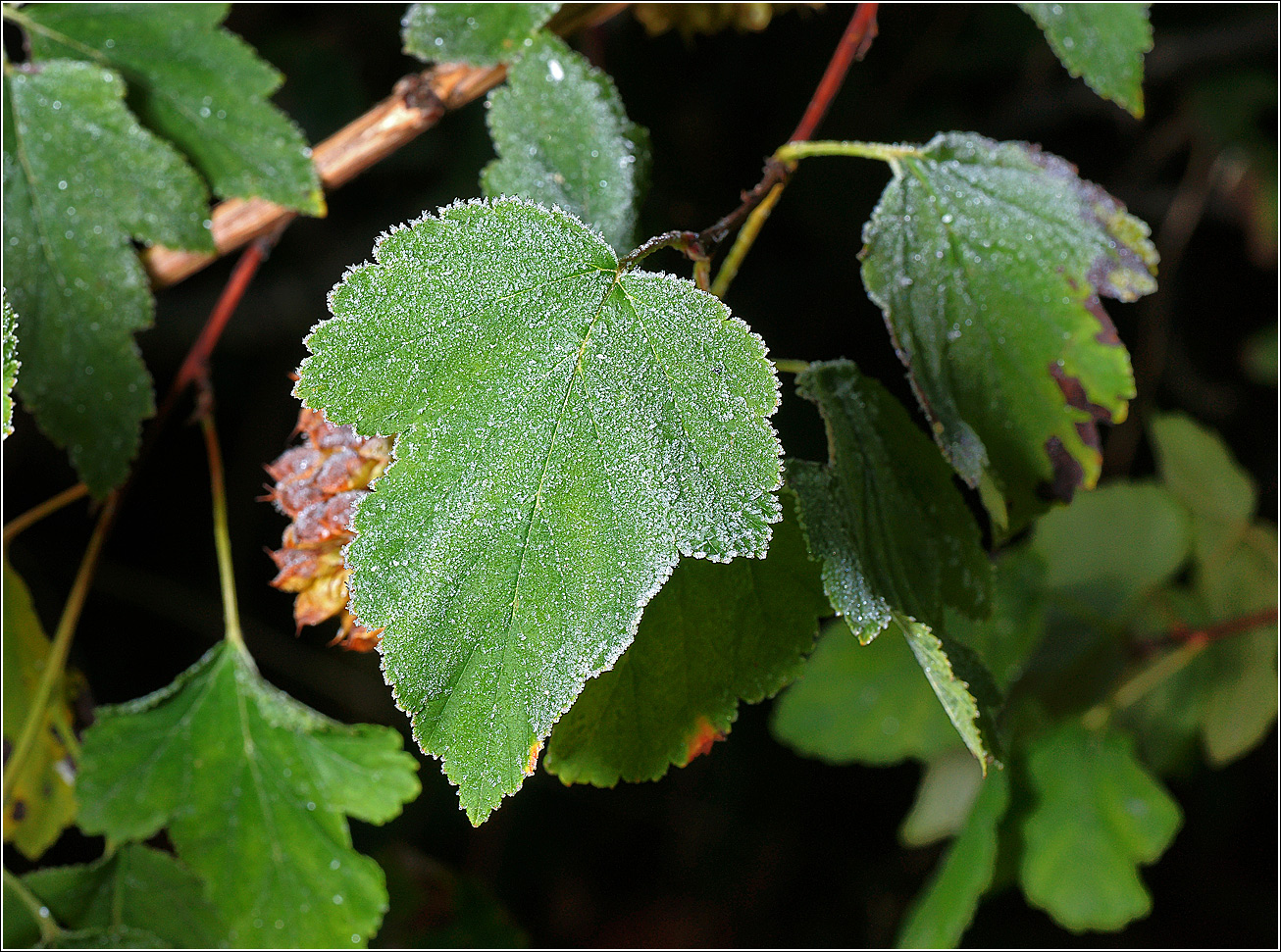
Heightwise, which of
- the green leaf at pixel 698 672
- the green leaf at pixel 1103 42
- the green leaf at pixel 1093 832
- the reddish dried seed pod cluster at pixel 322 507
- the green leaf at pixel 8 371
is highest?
the green leaf at pixel 8 371

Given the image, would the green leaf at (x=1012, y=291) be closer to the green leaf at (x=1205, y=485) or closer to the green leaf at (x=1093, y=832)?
the green leaf at (x=1093, y=832)

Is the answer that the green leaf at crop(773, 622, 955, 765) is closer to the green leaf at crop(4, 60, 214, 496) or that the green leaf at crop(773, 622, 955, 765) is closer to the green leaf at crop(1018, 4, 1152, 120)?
the green leaf at crop(1018, 4, 1152, 120)

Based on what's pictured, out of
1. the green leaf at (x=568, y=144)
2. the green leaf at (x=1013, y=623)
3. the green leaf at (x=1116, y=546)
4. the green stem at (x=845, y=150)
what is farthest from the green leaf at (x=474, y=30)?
the green leaf at (x=1116, y=546)

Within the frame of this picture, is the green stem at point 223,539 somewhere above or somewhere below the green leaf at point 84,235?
below

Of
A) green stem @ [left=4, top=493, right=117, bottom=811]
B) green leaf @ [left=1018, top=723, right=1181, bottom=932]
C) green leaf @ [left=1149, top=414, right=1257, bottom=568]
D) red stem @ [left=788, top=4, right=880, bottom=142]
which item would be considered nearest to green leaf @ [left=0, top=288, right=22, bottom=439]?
green stem @ [left=4, top=493, right=117, bottom=811]

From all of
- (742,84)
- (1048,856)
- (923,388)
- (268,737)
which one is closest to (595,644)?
(923,388)

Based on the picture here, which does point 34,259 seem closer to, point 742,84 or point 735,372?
point 735,372

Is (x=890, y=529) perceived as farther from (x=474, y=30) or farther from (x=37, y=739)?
(x=37, y=739)
